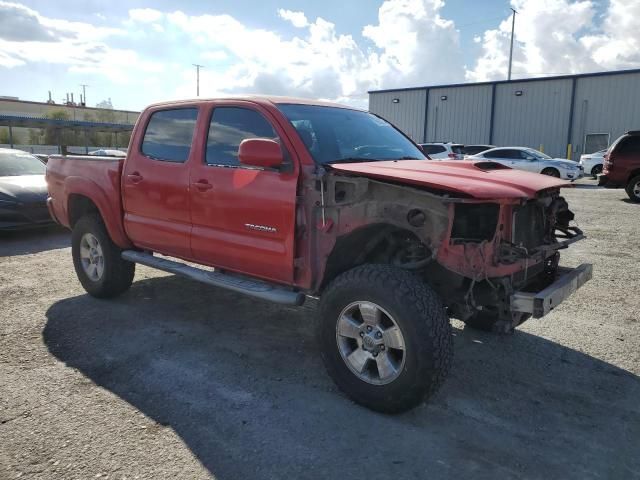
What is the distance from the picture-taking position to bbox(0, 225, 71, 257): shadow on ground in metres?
7.93

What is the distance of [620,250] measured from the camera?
7793mm

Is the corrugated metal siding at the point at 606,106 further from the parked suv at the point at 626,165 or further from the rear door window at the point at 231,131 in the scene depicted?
the rear door window at the point at 231,131

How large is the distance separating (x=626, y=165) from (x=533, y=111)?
17.7 meters

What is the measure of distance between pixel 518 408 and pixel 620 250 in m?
5.51

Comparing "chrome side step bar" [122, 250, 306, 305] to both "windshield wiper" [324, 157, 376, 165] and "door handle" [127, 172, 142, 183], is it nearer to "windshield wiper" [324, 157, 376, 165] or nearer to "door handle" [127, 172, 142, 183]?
"door handle" [127, 172, 142, 183]

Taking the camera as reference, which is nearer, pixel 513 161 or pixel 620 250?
pixel 620 250

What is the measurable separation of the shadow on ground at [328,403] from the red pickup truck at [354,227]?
32 cm

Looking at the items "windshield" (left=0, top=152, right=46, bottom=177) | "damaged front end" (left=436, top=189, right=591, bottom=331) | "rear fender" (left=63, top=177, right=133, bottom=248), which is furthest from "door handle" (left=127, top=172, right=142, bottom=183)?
"windshield" (left=0, top=152, right=46, bottom=177)

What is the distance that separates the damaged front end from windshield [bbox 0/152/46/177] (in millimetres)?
8883

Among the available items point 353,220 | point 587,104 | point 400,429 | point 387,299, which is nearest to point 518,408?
point 400,429

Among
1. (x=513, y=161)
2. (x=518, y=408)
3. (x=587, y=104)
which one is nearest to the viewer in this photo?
(x=518, y=408)

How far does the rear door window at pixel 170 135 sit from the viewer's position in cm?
454

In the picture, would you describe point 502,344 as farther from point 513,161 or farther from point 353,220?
point 513,161

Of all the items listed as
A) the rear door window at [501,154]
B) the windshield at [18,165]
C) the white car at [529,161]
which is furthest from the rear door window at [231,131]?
the rear door window at [501,154]
